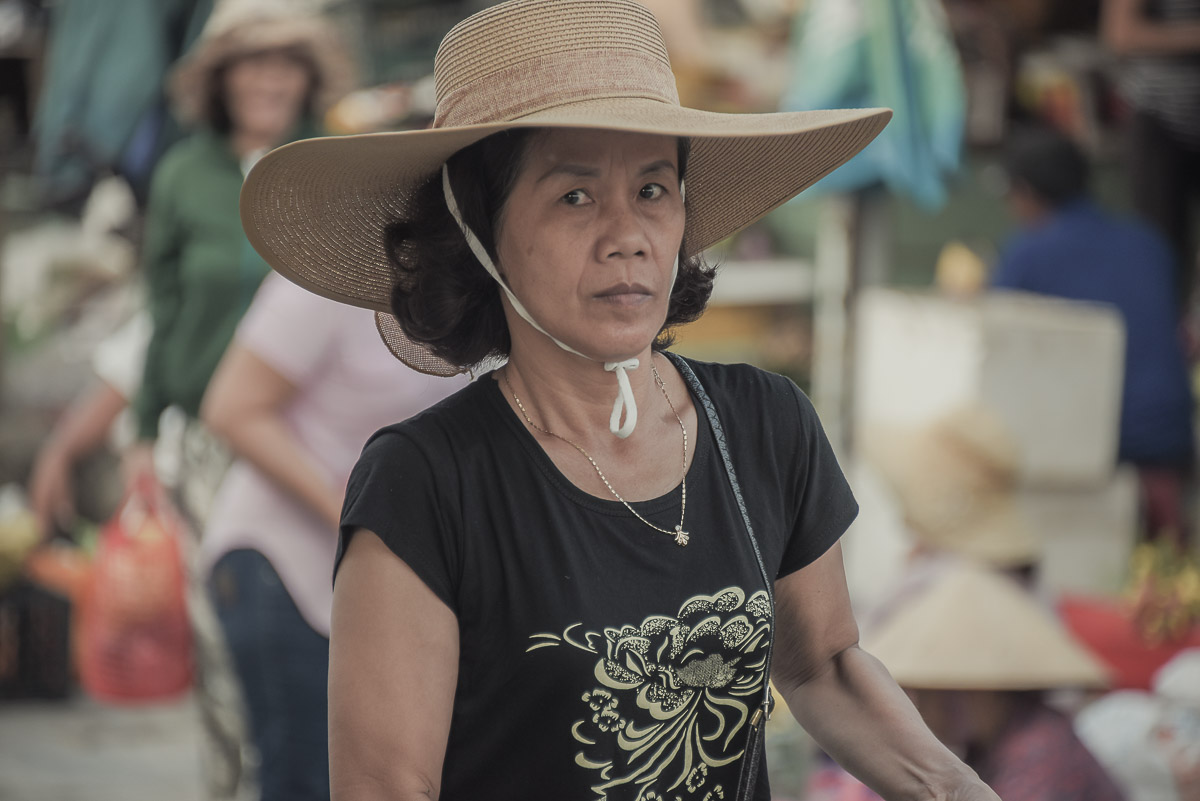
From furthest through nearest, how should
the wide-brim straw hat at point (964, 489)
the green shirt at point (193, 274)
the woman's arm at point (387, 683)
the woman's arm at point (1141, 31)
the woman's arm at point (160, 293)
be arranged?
the woman's arm at point (1141, 31), the woman's arm at point (160, 293), the green shirt at point (193, 274), the wide-brim straw hat at point (964, 489), the woman's arm at point (387, 683)

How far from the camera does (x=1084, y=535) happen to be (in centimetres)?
456

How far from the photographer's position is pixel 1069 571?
180 inches

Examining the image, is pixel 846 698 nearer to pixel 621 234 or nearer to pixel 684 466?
pixel 684 466

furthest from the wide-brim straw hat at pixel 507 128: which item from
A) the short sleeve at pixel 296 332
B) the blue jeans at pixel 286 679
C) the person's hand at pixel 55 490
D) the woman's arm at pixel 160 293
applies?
the person's hand at pixel 55 490

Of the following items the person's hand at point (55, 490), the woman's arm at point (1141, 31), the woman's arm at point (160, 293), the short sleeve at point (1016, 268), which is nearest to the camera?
the woman's arm at point (160, 293)

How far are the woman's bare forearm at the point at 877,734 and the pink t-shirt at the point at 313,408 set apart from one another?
126 centimetres

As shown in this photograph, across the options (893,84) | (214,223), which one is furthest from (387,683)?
(893,84)

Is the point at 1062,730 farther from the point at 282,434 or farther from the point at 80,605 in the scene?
the point at 80,605

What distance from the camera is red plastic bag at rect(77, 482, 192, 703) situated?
14.0 feet

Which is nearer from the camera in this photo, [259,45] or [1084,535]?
[259,45]

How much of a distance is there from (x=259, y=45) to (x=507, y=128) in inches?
98.0

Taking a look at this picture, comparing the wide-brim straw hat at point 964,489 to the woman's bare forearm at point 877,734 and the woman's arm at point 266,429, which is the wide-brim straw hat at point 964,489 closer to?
the woman's arm at point 266,429

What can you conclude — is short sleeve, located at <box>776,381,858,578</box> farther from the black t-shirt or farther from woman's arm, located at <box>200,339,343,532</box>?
woman's arm, located at <box>200,339,343,532</box>

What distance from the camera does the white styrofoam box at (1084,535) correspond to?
450cm
